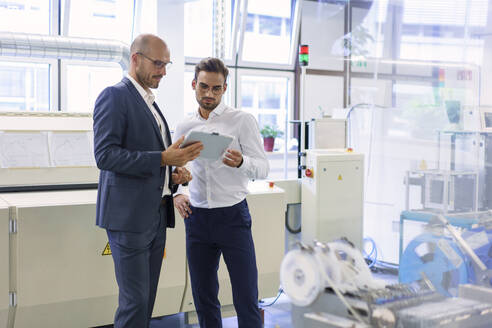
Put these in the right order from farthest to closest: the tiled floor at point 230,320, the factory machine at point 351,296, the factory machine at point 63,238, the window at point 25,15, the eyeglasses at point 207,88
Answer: the window at point 25,15
the tiled floor at point 230,320
the factory machine at point 63,238
the eyeglasses at point 207,88
the factory machine at point 351,296

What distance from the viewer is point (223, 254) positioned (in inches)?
83.4

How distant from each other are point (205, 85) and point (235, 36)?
5118 mm

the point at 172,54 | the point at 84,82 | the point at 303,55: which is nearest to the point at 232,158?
the point at 303,55

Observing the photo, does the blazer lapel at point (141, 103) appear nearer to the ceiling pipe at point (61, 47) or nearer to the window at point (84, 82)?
the ceiling pipe at point (61, 47)

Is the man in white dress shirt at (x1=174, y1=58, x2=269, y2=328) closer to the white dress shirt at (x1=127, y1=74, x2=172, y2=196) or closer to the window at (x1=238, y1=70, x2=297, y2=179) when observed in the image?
the white dress shirt at (x1=127, y1=74, x2=172, y2=196)

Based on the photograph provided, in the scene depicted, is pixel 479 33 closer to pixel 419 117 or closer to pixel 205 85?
pixel 419 117

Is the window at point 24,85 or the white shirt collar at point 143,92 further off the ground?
the window at point 24,85

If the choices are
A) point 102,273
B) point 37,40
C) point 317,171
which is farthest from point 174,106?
point 102,273

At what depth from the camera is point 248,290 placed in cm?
209

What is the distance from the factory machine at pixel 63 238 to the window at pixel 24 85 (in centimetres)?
329

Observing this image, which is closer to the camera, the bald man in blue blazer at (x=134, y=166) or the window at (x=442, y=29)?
the window at (x=442, y=29)

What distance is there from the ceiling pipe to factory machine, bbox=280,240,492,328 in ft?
9.82

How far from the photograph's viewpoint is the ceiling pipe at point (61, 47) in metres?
3.35

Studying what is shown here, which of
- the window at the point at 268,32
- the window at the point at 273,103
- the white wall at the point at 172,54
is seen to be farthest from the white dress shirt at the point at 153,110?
the window at the point at 268,32
